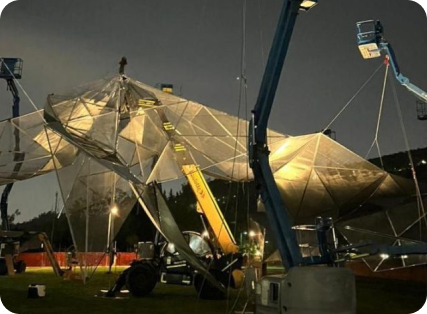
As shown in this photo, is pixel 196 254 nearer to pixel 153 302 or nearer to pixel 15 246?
pixel 153 302

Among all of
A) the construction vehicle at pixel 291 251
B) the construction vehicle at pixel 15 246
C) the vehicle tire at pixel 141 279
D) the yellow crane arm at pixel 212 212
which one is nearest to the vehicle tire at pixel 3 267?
the construction vehicle at pixel 15 246

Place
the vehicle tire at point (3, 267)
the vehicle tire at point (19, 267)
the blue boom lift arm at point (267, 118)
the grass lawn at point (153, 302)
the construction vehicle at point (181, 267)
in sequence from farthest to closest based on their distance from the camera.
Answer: the vehicle tire at point (19, 267), the vehicle tire at point (3, 267), the construction vehicle at point (181, 267), the grass lawn at point (153, 302), the blue boom lift arm at point (267, 118)

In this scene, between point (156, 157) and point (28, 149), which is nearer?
point (28, 149)

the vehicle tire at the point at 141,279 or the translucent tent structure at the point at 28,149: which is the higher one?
the translucent tent structure at the point at 28,149

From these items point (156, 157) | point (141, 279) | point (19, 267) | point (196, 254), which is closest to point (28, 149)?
point (156, 157)

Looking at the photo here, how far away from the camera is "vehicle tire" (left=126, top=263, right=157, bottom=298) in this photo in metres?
13.9

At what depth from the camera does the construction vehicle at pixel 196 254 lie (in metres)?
13.9

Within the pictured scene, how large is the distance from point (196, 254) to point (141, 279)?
2.15 metres

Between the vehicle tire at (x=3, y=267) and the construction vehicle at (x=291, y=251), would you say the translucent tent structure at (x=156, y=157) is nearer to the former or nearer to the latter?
the vehicle tire at (x=3, y=267)

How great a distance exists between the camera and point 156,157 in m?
18.8

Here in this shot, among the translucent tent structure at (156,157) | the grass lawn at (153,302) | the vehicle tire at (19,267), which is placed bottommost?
the grass lawn at (153,302)

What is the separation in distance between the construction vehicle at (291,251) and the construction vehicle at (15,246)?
52.8ft

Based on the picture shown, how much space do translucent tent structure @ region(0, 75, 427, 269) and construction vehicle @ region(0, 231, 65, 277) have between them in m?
4.30

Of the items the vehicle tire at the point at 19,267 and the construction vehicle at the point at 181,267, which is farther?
the vehicle tire at the point at 19,267
